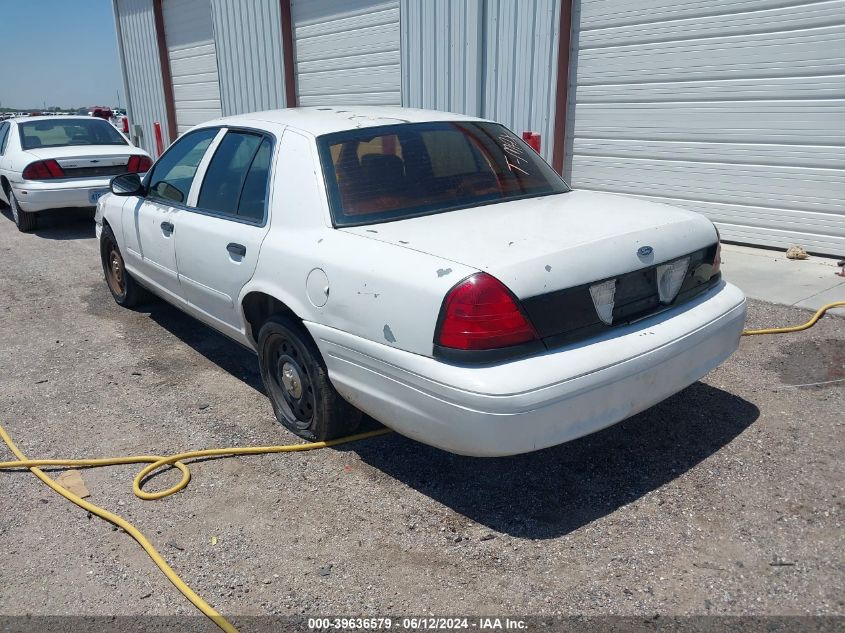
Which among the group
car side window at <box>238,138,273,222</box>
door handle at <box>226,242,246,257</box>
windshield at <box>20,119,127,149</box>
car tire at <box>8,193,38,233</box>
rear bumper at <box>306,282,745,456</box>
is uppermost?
car side window at <box>238,138,273,222</box>

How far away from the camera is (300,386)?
3627mm

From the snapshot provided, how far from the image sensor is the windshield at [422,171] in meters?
3.41

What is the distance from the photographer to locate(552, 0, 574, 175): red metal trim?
8203mm

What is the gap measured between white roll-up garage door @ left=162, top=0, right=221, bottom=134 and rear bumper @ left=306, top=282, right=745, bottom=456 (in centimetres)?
1333

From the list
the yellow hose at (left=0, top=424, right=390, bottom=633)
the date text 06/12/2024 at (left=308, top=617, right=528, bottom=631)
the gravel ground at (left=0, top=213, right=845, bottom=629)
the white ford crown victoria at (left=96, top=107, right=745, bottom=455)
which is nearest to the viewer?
the date text 06/12/2024 at (left=308, top=617, right=528, bottom=631)

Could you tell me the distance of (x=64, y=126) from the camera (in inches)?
392

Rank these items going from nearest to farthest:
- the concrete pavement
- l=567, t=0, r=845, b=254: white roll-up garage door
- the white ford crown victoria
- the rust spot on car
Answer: the white ford crown victoria → the rust spot on car → the concrete pavement → l=567, t=0, r=845, b=254: white roll-up garage door

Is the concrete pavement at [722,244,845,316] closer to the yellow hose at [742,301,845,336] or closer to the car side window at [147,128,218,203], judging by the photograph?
the yellow hose at [742,301,845,336]

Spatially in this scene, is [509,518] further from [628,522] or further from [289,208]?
[289,208]

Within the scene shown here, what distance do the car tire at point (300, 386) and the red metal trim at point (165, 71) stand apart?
47.2 ft

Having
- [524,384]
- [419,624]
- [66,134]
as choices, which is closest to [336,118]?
[524,384]

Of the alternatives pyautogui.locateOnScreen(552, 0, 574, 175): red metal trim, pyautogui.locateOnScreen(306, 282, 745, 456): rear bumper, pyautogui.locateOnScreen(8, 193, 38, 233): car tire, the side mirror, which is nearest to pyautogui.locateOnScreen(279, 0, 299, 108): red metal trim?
pyautogui.locateOnScreen(8, 193, 38, 233): car tire

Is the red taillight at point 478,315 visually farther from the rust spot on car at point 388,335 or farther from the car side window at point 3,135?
the car side window at point 3,135

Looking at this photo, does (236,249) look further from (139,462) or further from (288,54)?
(288,54)
